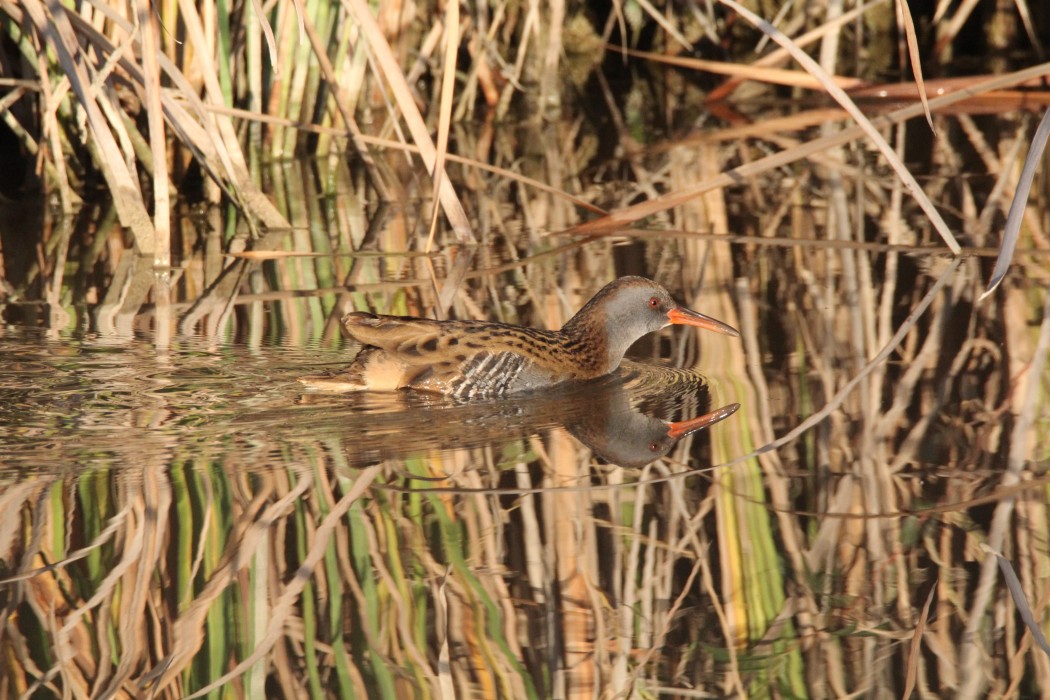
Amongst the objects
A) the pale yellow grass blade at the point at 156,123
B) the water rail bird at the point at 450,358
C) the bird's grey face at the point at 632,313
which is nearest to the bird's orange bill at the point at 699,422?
the water rail bird at the point at 450,358

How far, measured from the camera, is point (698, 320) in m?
5.98

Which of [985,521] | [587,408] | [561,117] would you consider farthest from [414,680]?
[561,117]

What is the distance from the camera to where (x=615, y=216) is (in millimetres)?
7766

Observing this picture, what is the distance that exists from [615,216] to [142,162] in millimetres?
2829

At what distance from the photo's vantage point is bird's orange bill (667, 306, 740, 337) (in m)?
5.93

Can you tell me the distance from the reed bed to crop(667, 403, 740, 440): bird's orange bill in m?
0.14

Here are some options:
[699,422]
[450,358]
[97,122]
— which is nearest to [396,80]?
[97,122]

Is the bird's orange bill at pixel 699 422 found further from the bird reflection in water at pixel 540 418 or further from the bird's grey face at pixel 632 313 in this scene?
the bird's grey face at pixel 632 313

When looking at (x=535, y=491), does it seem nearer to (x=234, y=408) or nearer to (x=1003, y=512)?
(x=1003, y=512)

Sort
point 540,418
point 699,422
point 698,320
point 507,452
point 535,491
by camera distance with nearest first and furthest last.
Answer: point 535,491 < point 507,452 < point 699,422 < point 540,418 < point 698,320

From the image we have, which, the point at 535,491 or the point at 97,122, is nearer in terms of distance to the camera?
the point at 535,491

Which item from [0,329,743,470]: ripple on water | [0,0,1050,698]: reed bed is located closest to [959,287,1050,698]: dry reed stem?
[0,0,1050,698]: reed bed

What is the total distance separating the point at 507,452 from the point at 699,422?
2.31 ft

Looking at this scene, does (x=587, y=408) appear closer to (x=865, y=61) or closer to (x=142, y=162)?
(x=142, y=162)
